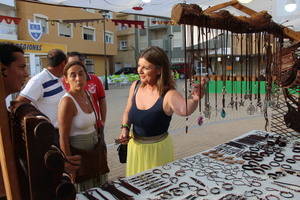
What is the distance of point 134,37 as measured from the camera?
1190 inches

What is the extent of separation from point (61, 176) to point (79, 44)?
22193 millimetres

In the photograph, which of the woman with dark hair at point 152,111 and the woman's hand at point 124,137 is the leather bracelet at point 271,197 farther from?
the woman's hand at point 124,137

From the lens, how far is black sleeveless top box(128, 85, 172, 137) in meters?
1.78

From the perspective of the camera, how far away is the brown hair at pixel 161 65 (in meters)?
1.75

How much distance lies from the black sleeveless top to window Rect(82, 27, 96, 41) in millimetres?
21904

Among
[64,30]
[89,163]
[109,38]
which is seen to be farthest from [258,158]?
[109,38]

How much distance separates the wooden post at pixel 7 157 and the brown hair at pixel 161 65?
46.4 inches

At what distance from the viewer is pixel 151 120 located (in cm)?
180

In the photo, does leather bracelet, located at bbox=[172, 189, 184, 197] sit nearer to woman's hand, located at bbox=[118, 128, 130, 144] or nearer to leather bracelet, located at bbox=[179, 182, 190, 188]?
leather bracelet, located at bbox=[179, 182, 190, 188]

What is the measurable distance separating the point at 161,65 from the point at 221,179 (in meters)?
0.89

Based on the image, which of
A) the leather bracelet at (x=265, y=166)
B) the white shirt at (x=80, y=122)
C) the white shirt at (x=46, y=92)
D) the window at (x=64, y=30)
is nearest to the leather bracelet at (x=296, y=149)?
the leather bracelet at (x=265, y=166)

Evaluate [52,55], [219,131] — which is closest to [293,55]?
[52,55]

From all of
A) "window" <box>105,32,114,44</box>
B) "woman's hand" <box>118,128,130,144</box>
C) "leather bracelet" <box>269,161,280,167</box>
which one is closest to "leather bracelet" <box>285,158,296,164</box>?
"leather bracelet" <box>269,161,280,167</box>

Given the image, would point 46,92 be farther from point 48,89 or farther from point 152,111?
point 152,111
